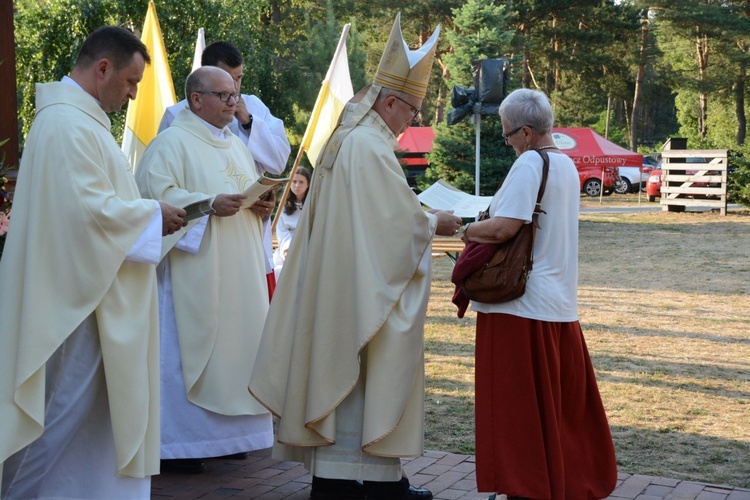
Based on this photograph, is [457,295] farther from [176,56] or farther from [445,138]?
[445,138]

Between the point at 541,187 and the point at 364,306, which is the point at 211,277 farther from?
the point at 541,187

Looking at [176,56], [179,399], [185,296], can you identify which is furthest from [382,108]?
[176,56]

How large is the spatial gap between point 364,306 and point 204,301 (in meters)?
1.11

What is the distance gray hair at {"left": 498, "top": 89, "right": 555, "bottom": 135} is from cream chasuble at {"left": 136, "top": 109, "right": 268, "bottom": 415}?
1619 mm

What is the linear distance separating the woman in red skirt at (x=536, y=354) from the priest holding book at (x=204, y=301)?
1.37 metres

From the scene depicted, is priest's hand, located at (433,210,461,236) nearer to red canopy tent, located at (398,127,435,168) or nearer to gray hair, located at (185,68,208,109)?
gray hair, located at (185,68,208,109)

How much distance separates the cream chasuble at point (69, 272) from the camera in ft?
11.3

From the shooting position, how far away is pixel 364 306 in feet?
13.5

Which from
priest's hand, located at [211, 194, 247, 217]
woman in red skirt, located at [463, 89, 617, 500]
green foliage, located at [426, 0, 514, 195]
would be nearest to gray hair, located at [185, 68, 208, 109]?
priest's hand, located at [211, 194, 247, 217]

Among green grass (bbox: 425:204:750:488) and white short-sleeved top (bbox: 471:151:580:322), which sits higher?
white short-sleeved top (bbox: 471:151:580:322)

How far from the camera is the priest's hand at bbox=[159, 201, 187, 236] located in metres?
3.76

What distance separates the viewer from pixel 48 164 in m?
3.49

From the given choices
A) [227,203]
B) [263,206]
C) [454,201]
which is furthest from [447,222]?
[263,206]

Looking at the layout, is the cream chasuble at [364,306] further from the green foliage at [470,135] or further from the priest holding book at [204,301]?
the green foliage at [470,135]
